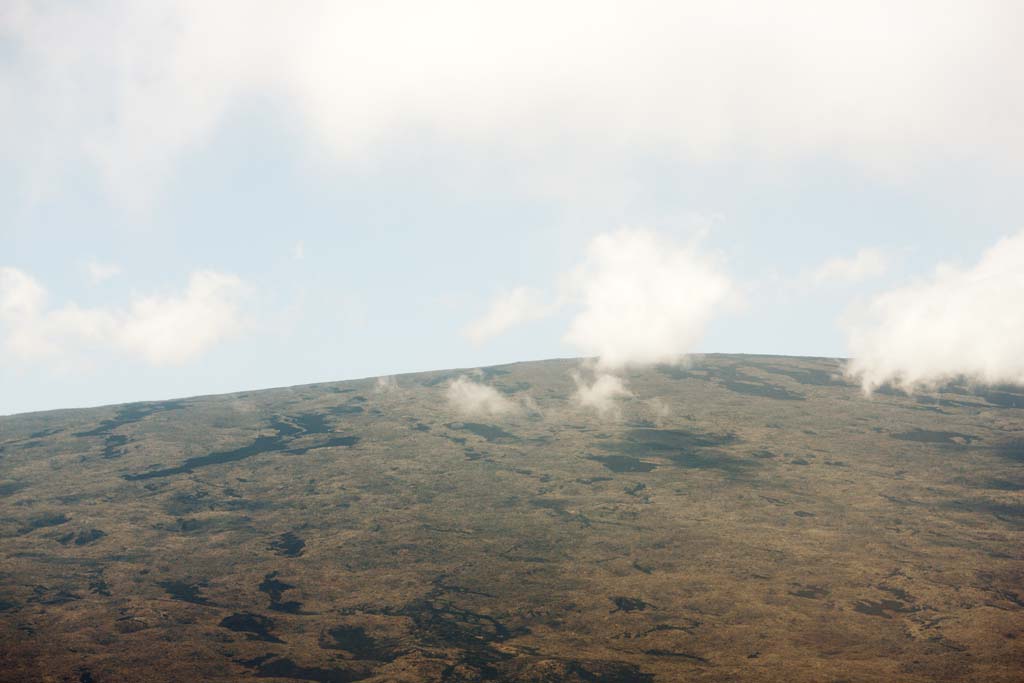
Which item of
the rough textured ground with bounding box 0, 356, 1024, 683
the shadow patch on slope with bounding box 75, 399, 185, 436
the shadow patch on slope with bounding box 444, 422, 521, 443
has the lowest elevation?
the rough textured ground with bounding box 0, 356, 1024, 683

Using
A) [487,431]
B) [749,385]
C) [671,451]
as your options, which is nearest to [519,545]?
[671,451]

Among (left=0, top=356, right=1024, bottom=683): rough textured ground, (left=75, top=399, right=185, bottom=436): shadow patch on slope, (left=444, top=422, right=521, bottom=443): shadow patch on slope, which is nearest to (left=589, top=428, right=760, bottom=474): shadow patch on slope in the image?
(left=0, top=356, right=1024, bottom=683): rough textured ground

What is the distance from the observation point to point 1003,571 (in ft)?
33.6

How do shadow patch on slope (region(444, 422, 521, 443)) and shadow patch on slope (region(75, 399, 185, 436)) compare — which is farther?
shadow patch on slope (region(75, 399, 185, 436))

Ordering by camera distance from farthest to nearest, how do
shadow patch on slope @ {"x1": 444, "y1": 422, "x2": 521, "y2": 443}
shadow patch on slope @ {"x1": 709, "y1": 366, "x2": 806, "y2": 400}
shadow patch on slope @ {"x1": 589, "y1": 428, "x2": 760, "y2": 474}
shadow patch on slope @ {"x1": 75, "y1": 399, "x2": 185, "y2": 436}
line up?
shadow patch on slope @ {"x1": 709, "y1": 366, "x2": 806, "y2": 400}
shadow patch on slope @ {"x1": 75, "y1": 399, "x2": 185, "y2": 436}
shadow patch on slope @ {"x1": 444, "y1": 422, "x2": 521, "y2": 443}
shadow patch on slope @ {"x1": 589, "y1": 428, "x2": 760, "y2": 474}

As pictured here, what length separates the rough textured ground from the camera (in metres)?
8.17

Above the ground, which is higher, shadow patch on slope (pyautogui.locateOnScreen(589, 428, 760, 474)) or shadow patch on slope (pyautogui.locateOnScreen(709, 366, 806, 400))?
shadow patch on slope (pyautogui.locateOnScreen(709, 366, 806, 400))

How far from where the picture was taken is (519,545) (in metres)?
11.8

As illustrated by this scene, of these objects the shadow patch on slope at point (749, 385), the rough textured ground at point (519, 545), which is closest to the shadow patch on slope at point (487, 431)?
the rough textured ground at point (519, 545)

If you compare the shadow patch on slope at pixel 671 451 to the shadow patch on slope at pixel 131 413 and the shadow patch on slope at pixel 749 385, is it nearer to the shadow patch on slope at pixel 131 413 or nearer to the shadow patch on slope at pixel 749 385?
the shadow patch on slope at pixel 749 385

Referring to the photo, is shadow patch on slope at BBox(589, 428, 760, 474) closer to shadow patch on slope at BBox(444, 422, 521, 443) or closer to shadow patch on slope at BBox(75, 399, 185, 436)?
shadow patch on slope at BBox(444, 422, 521, 443)

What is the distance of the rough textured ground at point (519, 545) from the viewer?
8.17 meters

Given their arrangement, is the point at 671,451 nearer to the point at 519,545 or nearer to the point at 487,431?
the point at 487,431

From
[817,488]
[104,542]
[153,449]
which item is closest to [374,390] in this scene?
[153,449]
